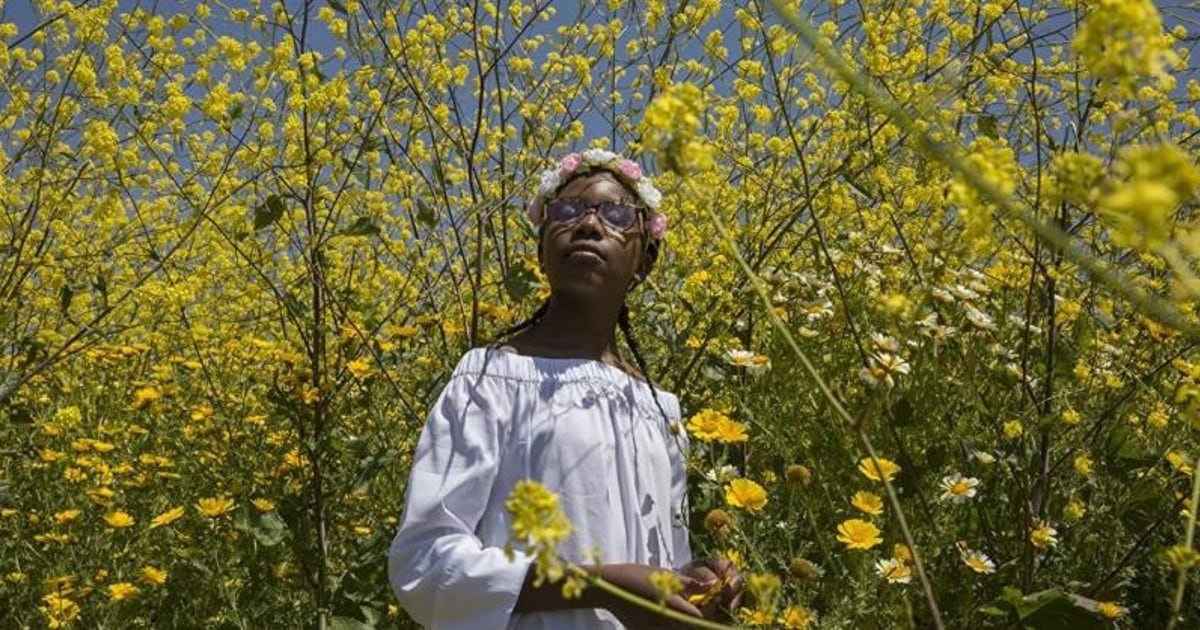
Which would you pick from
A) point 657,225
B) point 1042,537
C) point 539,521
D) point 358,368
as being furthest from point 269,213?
point 539,521

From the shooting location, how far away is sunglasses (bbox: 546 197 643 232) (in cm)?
177

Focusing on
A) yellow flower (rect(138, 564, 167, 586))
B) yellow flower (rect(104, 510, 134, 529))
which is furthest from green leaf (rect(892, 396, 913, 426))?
yellow flower (rect(104, 510, 134, 529))

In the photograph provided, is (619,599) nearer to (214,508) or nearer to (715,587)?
(715,587)

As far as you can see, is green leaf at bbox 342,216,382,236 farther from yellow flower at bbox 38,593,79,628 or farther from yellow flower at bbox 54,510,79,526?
Answer: yellow flower at bbox 54,510,79,526

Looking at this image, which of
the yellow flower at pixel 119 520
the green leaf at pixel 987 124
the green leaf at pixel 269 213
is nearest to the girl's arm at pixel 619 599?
the green leaf at pixel 269 213

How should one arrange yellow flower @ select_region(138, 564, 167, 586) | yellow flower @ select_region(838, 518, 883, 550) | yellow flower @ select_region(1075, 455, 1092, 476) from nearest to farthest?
yellow flower @ select_region(838, 518, 883, 550) < yellow flower @ select_region(1075, 455, 1092, 476) < yellow flower @ select_region(138, 564, 167, 586)

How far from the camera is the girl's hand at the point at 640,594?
1362mm

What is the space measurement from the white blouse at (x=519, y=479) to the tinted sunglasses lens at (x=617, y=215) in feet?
0.67

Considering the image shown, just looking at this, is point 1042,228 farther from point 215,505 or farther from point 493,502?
point 215,505

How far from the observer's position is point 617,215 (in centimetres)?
178

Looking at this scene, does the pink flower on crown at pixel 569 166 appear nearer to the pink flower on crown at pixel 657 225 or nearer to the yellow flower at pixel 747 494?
the pink flower on crown at pixel 657 225

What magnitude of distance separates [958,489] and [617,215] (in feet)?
2.15

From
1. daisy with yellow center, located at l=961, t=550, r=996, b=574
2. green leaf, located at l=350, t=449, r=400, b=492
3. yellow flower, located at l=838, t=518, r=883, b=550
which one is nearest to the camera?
yellow flower, located at l=838, t=518, r=883, b=550

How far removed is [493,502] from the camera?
157cm
